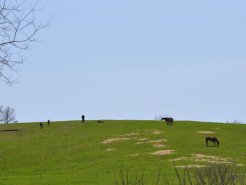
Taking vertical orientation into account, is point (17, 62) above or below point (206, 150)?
above

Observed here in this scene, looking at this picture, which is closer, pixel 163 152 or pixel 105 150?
pixel 163 152

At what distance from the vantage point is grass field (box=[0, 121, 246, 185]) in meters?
46.3

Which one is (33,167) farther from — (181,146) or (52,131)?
(52,131)

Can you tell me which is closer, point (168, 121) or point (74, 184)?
point (74, 184)

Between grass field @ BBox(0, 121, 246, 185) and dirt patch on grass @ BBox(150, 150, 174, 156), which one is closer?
grass field @ BBox(0, 121, 246, 185)

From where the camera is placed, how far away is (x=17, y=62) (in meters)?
16.2

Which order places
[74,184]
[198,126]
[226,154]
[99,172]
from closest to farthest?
1. [74,184]
2. [99,172]
3. [226,154]
4. [198,126]

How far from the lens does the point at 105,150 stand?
6234 centimetres

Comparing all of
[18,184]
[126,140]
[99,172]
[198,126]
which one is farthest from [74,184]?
[198,126]

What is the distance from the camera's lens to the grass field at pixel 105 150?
1822 inches

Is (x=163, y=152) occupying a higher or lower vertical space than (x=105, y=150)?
lower

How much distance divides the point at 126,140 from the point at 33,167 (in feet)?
49.7

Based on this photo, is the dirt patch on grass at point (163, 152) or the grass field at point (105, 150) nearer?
the grass field at point (105, 150)

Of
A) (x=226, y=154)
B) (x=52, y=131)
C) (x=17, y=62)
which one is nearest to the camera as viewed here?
(x=17, y=62)
